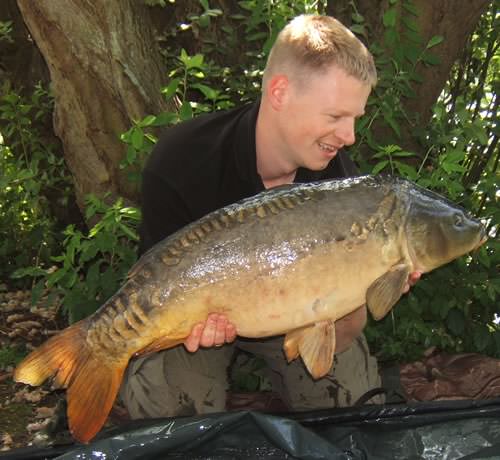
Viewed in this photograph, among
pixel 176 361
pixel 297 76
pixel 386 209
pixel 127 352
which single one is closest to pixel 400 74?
pixel 297 76

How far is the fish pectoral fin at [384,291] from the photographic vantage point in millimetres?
1709

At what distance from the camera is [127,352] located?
65.7 inches

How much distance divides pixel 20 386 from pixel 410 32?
68.1 inches

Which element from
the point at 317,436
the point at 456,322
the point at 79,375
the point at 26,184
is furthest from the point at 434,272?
the point at 26,184

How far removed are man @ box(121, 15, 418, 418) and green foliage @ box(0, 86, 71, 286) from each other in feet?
3.73

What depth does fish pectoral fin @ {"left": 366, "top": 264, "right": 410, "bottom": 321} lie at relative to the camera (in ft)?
5.61

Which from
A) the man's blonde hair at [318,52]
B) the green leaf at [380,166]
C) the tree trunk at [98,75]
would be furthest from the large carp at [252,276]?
the tree trunk at [98,75]

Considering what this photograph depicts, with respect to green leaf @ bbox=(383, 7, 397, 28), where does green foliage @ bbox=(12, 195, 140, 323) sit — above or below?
below

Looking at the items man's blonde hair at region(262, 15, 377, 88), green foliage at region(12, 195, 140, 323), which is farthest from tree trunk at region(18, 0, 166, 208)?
man's blonde hair at region(262, 15, 377, 88)

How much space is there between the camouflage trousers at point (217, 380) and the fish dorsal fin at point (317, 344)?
0.36m

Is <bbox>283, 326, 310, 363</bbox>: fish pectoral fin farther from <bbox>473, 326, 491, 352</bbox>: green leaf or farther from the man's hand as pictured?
<bbox>473, 326, 491, 352</bbox>: green leaf

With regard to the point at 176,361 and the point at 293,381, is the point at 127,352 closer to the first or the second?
the point at 176,361

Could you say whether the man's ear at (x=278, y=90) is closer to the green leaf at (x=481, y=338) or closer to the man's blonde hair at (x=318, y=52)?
the man's blonde hair at (x=318, y=52)

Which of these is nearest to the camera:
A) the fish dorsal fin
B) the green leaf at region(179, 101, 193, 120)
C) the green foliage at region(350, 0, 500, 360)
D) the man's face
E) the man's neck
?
the fish dorsal fin
